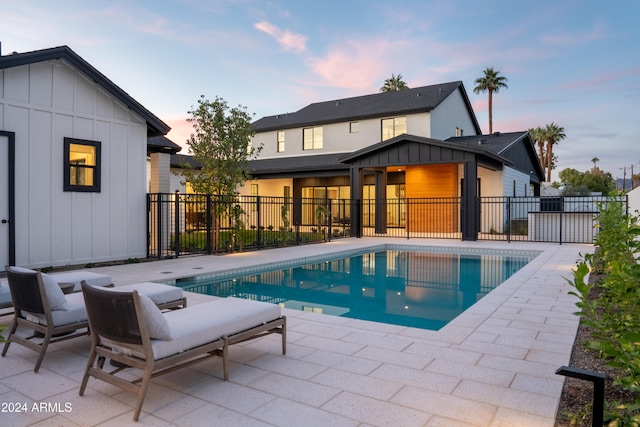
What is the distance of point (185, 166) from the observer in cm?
1250

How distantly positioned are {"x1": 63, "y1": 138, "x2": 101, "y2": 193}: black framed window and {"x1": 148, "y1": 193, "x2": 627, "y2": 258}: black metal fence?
1.47 metres

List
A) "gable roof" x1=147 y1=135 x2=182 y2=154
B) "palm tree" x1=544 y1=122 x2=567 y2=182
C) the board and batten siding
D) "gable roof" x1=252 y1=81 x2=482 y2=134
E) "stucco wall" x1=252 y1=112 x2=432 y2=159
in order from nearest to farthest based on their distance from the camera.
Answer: the board and batten siding < "gable roof" x1=147 y1=135 x2=182 y2=154 < "stucco wall" x1=252 y1=112 x2=432 y2=159 < "gable roof" x1=252 y1=81 x2=482 y2=134 < "palm tree" x1=544 y1=122 x2=567 y2=182

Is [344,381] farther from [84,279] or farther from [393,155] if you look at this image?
[393,155]

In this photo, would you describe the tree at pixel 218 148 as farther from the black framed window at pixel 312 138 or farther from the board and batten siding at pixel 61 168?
the black framed window at pixel 312 138

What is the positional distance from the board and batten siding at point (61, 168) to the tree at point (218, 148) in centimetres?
209

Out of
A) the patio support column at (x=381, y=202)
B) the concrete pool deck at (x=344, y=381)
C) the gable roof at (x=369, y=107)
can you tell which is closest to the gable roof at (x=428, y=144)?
the patio support column at (x=381, y=202)

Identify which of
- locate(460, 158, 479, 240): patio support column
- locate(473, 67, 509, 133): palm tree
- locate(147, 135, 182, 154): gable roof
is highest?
locate(473, 67, 509, 133): palm tree

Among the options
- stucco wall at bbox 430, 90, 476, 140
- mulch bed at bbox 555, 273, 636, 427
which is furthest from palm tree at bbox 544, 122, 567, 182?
mulch bed at bbox 555, 273, 636, 427

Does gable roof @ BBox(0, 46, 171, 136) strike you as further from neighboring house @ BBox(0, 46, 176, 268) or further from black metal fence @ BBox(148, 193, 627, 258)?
black metal fence @ BBox(148, 193, 627, 258)

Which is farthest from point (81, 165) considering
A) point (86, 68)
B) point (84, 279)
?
point (84, 279)

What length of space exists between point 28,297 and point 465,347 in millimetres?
3922

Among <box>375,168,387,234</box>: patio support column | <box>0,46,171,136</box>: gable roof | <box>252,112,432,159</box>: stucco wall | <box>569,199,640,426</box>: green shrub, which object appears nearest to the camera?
<box>569,199,640,426</box>: green shrub

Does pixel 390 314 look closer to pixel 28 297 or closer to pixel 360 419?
pixel 360 419

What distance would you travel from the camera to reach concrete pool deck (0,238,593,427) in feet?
8.77
